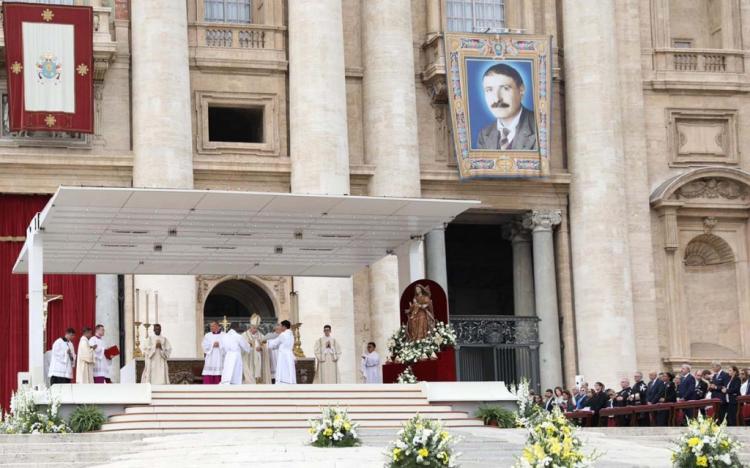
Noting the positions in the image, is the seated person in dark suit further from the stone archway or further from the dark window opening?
the dark window opening

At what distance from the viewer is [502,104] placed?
136 ft

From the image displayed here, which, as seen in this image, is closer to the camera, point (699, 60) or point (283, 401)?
point (283, 401)

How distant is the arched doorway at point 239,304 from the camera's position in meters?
39.9

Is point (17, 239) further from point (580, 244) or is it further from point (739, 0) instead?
point (739, 0)

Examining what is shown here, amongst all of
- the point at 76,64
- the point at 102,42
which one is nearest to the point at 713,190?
the point at 102,42

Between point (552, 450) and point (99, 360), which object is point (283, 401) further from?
point (552, 450)

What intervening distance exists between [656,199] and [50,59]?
14966mm

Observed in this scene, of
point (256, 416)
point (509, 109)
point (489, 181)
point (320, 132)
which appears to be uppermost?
point (509, 109)

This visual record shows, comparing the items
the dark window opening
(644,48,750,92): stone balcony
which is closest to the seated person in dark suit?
(644,48,750,92): stone balcony

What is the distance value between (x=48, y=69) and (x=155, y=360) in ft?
31.1

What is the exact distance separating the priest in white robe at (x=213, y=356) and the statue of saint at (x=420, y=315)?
363cm

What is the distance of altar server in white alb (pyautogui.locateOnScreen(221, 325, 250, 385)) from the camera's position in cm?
3166

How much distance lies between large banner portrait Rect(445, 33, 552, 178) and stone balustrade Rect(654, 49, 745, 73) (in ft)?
11.1

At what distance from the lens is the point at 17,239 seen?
38688 mm
